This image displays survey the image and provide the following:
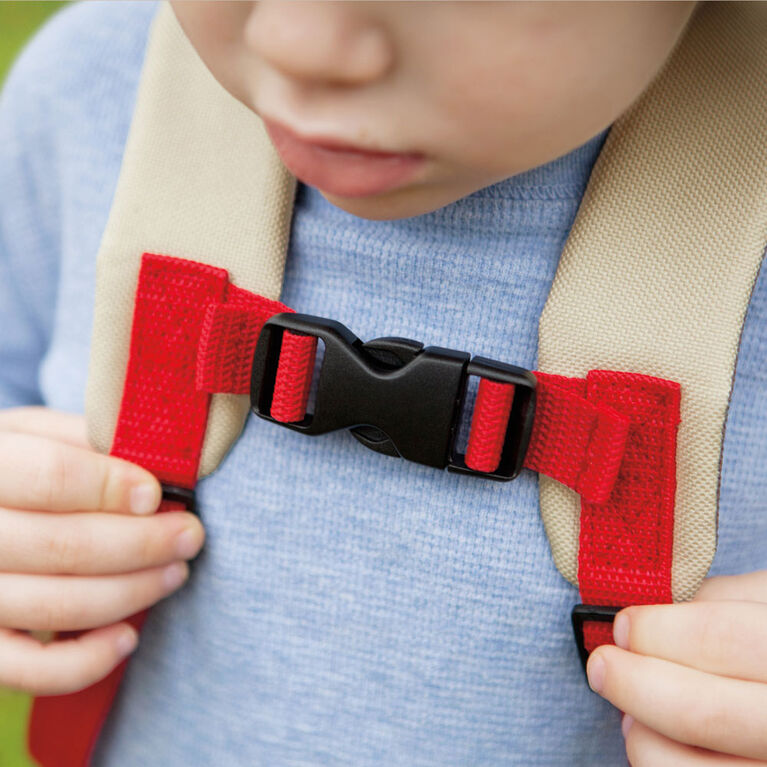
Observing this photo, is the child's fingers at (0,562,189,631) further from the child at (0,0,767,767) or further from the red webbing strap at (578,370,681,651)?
the red webbing strap at (578,370,681,651)

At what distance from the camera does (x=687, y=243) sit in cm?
46

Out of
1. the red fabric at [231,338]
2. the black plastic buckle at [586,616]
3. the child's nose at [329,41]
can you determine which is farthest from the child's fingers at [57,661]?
the child's nose at [329,41]

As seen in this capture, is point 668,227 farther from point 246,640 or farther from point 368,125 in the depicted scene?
point 246,640

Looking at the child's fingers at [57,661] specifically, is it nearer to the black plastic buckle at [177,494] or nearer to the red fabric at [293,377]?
the black plastic buckle at [177,494]

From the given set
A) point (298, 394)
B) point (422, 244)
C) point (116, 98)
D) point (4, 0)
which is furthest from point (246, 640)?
point (4, 0)

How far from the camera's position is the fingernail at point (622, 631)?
47 cm

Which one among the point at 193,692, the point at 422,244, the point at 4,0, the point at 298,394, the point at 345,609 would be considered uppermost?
the point at 4,0

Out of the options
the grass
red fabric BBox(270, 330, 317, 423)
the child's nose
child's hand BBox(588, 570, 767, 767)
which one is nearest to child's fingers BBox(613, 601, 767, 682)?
child's hand BBox(588, 570, 767, 767)

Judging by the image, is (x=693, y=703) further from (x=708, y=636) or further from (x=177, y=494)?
(x=177, y=494)

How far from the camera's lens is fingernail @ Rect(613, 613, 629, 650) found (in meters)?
0.47

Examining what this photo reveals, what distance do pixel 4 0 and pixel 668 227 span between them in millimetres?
2350

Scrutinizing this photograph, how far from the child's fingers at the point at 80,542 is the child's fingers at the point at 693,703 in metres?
0.30

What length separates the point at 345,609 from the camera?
54cm

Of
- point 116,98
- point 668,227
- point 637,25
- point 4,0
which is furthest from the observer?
point 4,0
